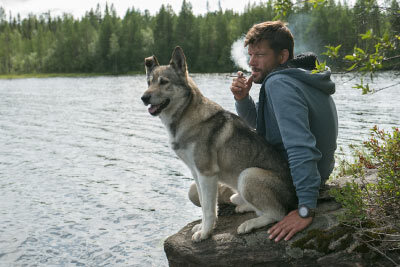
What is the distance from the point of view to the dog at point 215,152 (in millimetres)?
5117

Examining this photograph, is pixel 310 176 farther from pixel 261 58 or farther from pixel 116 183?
pixel 116 183

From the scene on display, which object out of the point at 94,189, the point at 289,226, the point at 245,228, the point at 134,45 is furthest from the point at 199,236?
the point at 134,45

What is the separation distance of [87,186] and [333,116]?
29.9ft

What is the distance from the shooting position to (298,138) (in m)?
4.71

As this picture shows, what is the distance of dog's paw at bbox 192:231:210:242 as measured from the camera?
5555mm

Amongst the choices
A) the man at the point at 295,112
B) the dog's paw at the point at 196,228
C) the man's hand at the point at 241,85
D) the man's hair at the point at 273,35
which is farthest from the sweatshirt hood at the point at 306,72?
the dog's paw at the point at 196,228

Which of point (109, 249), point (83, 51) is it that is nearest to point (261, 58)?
point (109, 249)

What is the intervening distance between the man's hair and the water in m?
2.10

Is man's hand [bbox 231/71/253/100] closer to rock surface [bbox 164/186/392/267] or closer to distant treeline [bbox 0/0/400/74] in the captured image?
rock surface [bbox 164/186/392/267]

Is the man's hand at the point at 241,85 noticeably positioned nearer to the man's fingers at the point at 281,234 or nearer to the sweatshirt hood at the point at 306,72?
the sweatshirt hood at the point at 306,72

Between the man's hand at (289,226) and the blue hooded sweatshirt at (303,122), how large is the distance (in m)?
0.27

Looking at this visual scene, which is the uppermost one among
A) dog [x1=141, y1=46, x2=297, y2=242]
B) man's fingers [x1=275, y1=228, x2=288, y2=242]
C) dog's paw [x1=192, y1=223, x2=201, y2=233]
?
dog [x1=141, y1=46, x2=297, y2=242]

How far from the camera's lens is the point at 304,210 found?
4.77 meters

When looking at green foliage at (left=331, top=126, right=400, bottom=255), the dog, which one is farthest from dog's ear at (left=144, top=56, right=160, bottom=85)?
green foliage at (left=331, top=126, right=400, bottom=255)
